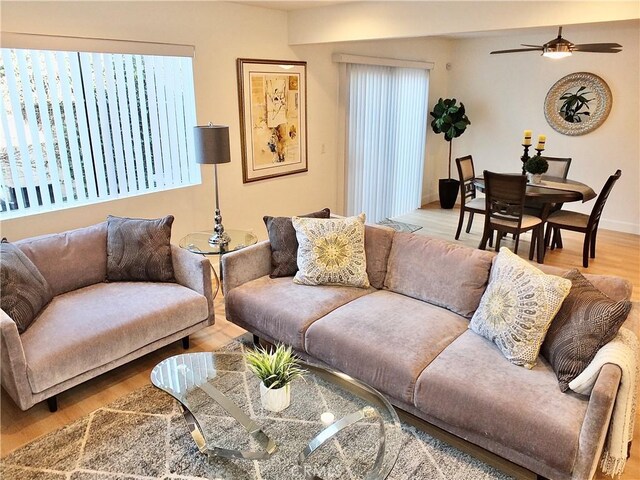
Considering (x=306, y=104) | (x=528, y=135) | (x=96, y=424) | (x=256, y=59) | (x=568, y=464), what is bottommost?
(x=96, y=424)

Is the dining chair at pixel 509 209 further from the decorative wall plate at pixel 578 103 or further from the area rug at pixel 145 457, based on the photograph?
the area rug at pixel 145 457

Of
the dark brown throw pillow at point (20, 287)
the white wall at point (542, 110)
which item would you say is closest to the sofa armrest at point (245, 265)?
the dark brown throw pillow at point (20, 287)

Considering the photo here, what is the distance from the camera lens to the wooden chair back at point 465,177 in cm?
547

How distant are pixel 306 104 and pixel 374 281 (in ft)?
8.38

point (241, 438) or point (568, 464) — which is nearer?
point (568, 464)

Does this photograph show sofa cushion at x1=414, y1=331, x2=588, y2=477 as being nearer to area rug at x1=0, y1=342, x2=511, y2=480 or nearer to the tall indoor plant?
area rug at x1=0, y1=342, x2=511, y2=480

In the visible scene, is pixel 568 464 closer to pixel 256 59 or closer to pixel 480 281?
pixel 480 281

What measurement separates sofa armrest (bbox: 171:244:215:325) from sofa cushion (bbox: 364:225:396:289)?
1.06 metres

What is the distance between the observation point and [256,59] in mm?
4250

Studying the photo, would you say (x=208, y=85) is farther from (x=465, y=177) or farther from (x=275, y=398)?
(x=465, y=177)

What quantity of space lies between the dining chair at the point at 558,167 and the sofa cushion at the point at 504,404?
12.9 ft

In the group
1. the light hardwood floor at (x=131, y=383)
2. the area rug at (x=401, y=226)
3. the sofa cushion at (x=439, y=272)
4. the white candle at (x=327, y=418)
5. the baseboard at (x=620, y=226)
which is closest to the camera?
the white candle at (x=327, y=418)

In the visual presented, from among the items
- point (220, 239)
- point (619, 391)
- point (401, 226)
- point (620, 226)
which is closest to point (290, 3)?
point (220, 239)

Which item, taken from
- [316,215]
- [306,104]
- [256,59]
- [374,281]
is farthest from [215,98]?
[374,281]
